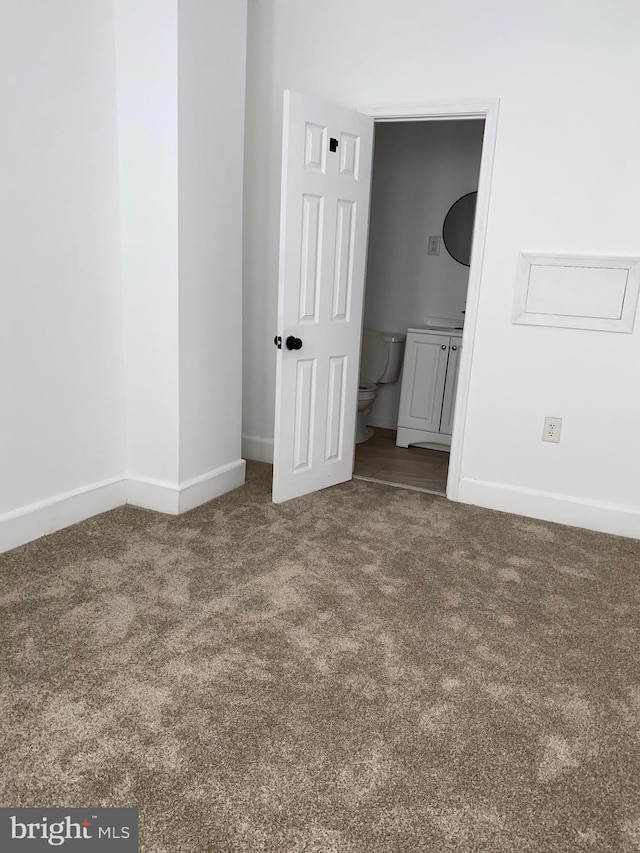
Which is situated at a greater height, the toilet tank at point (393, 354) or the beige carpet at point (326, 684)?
the toilet tank at point (393, 354)

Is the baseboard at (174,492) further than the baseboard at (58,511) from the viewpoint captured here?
Yes

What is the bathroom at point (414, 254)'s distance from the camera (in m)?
4.77

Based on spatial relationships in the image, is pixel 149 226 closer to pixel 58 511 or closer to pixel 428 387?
pixel 58 511

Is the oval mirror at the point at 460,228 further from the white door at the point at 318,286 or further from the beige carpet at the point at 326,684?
the beige carpet at the point at 326,684

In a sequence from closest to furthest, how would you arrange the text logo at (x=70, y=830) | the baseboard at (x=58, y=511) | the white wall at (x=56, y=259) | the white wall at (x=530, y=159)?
1. the text logo at (x=70, y=830)
2. the white wall at (x=56, y=259)
3. the baseboard at (x=58, y=511)
4. the white wall at (x=530, y=159)

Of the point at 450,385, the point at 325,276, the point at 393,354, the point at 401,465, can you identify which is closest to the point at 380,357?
the point at 393,354

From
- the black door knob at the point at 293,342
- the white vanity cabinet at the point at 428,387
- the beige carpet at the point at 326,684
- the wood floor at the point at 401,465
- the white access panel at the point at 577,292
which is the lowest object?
the wood floor at the point at 401,465

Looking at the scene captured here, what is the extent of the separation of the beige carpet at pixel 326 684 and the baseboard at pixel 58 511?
0.07 metres

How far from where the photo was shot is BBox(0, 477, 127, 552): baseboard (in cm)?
280

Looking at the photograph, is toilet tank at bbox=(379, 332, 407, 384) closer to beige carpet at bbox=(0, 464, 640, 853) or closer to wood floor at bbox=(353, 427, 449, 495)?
wood floor at bbox=(353, 427, 449, 495)

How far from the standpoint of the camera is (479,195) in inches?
130

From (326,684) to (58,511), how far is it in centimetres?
161

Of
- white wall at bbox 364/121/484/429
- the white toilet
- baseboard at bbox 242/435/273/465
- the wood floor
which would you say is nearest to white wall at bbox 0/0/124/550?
baseboard at bbox 242/435/273/465

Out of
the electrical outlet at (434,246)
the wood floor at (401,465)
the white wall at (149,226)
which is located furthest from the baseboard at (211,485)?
the electrical outlet at (434,246)
